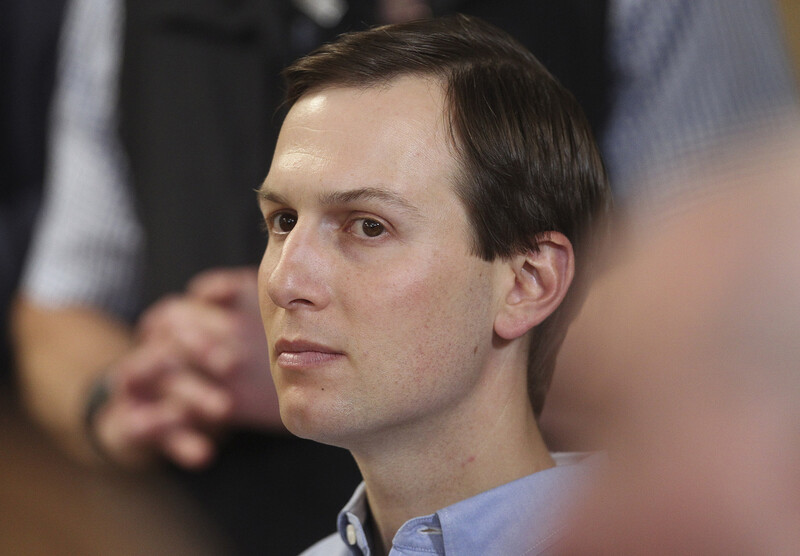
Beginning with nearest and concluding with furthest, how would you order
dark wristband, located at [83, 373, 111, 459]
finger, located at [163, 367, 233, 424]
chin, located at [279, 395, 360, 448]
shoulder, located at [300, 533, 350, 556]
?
chin, located at [279, 395, 360, 448], shoulder, located at [300, 533, 350, 556], finger, located at [163, 367, 233, 424], dark wristband, located at [83, 373, 111, 459]

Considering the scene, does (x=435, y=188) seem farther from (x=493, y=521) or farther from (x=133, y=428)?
(x=133, y=428)

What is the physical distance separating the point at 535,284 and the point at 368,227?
0.14 m

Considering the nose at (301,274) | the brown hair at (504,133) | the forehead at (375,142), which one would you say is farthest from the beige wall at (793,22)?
the nose at (301,274)

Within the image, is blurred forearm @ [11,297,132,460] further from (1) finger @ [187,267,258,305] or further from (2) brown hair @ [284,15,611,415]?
(2) brown hair @ [284,15,611,415]

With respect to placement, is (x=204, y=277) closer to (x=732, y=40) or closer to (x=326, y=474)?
(x=326, y=474)

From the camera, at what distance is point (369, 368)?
644 millimetres

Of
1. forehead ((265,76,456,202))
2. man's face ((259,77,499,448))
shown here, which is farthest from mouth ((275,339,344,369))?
forehead ((265,76,456,202))

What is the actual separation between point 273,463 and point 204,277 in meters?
0.24

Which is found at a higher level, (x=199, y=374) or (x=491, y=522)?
(x=199, y=374)

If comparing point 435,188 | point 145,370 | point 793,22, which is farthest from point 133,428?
point 793,22

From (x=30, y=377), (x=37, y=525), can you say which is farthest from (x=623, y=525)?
(x=37, y=525)

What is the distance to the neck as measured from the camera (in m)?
0.68

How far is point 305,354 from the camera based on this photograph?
0.66m

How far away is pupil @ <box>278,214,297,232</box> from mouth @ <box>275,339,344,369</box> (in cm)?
10
